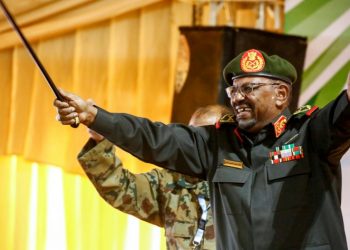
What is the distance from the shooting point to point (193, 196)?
2.15 m

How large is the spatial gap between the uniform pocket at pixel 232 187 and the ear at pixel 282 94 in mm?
177

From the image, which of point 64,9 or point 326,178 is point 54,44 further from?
point 326,178

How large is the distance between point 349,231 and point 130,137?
1.47 m

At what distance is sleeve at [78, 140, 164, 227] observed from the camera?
187 cm

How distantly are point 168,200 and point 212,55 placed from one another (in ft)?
2.88

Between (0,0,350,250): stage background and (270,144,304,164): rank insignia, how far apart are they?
3.75 feet

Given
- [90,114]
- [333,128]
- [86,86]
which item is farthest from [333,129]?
[86,86]

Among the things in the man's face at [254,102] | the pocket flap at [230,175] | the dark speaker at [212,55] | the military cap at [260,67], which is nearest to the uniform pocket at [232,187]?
the pocket flap at [230,175]

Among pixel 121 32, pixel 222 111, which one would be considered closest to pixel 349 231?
pixel 222 111

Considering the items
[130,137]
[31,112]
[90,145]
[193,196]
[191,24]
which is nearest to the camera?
[130,137]

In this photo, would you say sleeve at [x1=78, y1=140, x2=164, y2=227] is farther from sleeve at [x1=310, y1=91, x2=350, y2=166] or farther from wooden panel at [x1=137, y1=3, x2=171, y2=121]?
wooden panel at [x1=137, y1=3, x2=171, y2=121]

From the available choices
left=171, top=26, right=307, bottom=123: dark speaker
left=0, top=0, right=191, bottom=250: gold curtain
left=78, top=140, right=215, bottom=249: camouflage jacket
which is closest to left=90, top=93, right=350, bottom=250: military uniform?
left=78, top=140, right=215, bottom=249: camouflage jacket

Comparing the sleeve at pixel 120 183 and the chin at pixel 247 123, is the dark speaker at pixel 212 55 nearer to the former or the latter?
the sleeve at pixel 120 183

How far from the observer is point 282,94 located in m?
1.78
